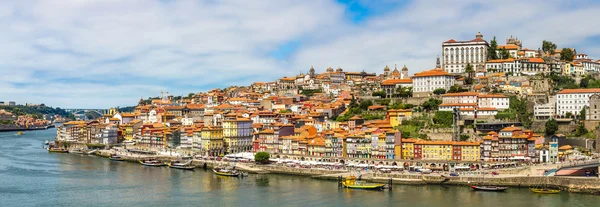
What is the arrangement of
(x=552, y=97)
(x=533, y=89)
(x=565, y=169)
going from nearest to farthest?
(x=565, y=169)
(x=552, y=97)
(x=533, y=89)

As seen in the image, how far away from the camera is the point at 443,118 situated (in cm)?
3519

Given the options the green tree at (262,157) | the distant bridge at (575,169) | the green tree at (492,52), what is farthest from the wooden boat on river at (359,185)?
the green tree at (492,52)

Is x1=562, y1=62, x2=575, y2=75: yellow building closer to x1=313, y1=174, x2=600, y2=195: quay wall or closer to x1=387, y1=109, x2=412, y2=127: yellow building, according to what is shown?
x1=387, y1=109, x2=412, y2=127: yellow building

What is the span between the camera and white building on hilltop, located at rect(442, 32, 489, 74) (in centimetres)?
4675

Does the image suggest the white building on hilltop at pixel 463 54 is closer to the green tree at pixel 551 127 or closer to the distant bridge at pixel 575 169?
the green tree at pixel 551 127

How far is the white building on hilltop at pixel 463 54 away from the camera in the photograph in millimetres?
46750

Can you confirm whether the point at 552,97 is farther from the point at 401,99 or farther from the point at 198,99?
the point at 198,99

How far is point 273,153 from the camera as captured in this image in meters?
36.4

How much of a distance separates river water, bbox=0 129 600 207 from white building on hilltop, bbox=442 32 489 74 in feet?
71.8

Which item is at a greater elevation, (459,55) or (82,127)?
(459,55)

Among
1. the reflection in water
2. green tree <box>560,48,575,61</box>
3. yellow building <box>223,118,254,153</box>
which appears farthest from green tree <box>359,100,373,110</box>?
green tree <box>560,48,575,61</box>

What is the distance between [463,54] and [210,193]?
1105 inches

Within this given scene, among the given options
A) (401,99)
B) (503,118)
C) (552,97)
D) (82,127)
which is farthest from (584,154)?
(82,127)

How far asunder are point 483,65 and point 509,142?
680 inches
